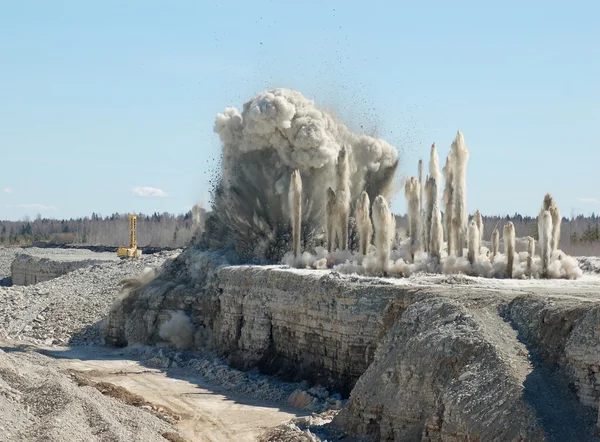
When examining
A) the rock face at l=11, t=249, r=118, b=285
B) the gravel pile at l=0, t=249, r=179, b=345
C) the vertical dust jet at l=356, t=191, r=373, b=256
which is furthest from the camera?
the rock face at l=11, t=249, r=118, b=285

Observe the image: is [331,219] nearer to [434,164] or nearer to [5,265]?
[434,164]

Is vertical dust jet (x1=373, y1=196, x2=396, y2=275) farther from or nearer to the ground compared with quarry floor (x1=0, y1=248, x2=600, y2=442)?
farther from the ground

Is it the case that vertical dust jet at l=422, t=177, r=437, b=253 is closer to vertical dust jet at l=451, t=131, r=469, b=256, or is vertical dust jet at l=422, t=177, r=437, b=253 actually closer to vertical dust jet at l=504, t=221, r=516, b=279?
vertical dust jet at l=451, t=131, r=469, b=256

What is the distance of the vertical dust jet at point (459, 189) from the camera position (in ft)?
128

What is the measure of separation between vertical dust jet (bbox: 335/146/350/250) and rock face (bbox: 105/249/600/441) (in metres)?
6.22

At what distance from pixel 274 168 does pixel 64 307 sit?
38.0ft

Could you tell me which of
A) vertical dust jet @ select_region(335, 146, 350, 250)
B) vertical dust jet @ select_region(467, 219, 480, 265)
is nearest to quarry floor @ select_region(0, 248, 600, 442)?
vertical dust jet @ select_region(467, 219, 480, 265)

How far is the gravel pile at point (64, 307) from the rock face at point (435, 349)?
10.6 metres

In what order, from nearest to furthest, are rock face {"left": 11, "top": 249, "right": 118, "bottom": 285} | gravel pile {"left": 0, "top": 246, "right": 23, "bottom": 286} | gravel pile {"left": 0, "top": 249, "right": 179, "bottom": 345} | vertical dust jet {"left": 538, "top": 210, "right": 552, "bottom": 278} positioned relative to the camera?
vertical dust jet {"left": 538, "top": 210, "right": 552, "bottom": 278} → gravel pile {"left": 0, "top": 249, "right": 179, "bottom": 345} → rock face {"left": 11, "top": 249, "right": 118, "bottom": 285} → gravel pile {"left": 0, "top": 246, "right": 23, "bottom": 286}

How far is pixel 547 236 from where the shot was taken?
3512 centimetres

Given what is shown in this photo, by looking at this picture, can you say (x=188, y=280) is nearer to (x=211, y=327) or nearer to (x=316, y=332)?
(x=211, y=327)

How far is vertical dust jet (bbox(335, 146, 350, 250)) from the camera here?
141ft

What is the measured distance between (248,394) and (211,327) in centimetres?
954

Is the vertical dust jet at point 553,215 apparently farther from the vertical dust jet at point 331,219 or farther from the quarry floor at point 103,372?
the vertical dust jet at point 331,219
